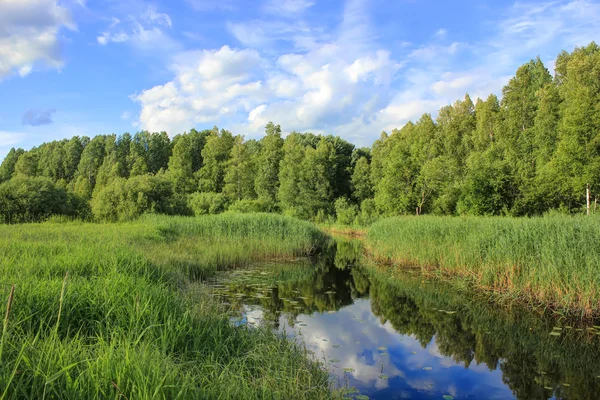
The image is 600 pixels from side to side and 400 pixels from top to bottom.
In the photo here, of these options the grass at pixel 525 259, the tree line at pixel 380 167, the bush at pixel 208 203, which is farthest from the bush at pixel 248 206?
the grass at pixel 525 259

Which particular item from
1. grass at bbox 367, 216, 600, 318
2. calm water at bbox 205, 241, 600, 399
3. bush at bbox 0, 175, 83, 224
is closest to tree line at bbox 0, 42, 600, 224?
bush at bbox 0, 175, 83, 224

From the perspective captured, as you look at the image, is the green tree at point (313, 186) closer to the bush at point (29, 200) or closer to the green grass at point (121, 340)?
the bush at point (29, 200)

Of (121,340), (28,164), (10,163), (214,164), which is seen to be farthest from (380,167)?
(10,163)

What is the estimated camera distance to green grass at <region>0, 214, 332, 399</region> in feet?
9.35

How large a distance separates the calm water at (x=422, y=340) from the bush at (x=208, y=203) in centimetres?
2830

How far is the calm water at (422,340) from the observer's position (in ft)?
20.2

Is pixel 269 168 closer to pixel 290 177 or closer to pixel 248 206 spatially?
pixel 290 177

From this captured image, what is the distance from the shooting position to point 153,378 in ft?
9.53

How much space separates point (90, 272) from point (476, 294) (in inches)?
385

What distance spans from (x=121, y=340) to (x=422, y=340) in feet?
20.3

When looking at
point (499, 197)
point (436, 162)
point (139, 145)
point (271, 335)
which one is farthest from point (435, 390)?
point (139, 145)

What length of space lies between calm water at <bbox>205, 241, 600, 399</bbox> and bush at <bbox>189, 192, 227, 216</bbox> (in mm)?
28300

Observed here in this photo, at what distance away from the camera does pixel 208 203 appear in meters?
41.5

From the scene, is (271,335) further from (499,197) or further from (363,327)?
(499,197)
